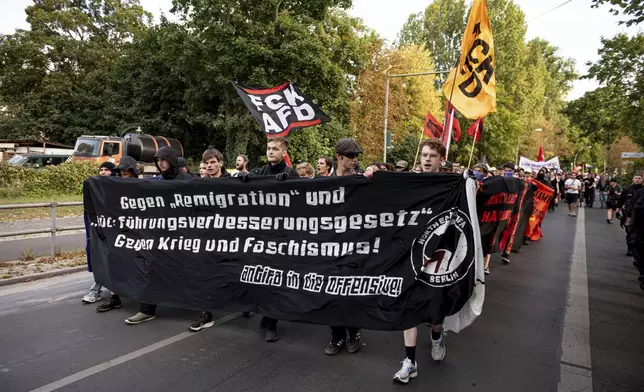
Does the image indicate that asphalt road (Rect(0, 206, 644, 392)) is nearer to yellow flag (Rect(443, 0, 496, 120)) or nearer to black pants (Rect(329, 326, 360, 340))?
black pants (Rect(329, 326, 360, 340))

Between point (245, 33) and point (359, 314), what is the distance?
75.4 ft

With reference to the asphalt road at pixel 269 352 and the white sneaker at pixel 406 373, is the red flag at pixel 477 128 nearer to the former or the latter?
the asphalt road at pixel 269 352

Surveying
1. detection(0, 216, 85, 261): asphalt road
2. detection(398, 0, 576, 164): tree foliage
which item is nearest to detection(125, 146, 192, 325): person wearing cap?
detection(0, 216, 85, 261): asphalt road

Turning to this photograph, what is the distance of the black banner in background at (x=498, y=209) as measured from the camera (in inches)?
254

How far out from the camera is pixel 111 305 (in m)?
5.07

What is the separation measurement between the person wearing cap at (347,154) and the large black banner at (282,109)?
2.33 meters

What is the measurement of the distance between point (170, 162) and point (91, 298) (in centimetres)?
202

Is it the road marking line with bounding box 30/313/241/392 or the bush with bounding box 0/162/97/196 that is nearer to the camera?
the road marking line with bounding box 30/313/241/392

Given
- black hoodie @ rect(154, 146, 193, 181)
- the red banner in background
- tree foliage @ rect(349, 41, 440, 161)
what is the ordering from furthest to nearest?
tree foliage @ rect(349, 41, 440, 161), the red banner in background, black hoodie @ rect(154, 146, 193, 181)

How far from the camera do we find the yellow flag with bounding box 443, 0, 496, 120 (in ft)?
21.2

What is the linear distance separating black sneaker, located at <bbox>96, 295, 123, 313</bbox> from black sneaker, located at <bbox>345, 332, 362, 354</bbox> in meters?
2.81

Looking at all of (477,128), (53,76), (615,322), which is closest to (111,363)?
(615,322)

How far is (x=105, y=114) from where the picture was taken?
32.3 meters

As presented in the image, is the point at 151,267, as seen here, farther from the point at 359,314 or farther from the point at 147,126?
the point at 147,126
